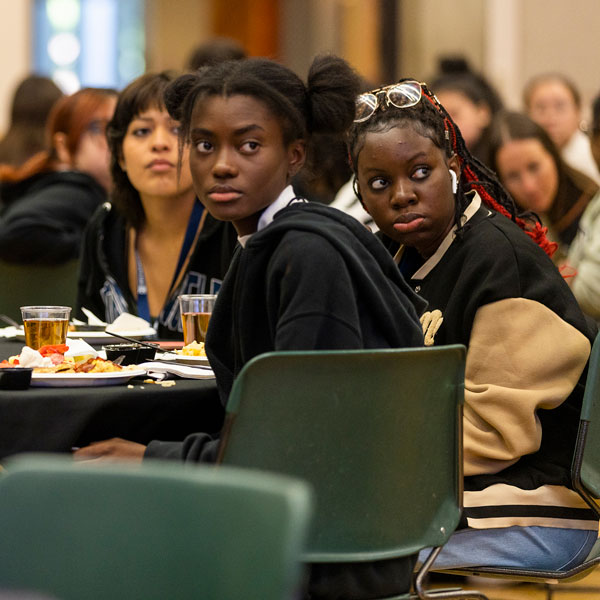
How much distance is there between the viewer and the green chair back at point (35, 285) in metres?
3.59

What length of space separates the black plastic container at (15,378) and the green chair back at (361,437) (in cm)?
47

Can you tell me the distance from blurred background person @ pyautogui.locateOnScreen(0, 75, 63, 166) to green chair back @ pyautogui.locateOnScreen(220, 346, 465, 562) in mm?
3709

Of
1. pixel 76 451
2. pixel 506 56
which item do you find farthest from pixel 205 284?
pixel 506 56

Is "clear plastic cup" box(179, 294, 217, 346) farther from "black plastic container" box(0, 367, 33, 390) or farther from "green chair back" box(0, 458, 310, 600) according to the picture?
"green chair back" box(0, 458, 310, 600)

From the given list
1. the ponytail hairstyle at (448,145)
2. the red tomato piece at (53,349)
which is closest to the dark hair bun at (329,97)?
the ponytail hairstyle at (448,145)

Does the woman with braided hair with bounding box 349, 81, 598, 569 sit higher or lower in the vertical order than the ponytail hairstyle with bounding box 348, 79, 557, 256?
lower

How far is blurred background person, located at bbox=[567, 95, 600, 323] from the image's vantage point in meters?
3.62

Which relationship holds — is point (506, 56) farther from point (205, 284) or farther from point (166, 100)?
point (166, 100)

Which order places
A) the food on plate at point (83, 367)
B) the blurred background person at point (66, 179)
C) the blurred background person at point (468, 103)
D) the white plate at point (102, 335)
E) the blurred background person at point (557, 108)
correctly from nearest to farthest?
the food on plate at point (83, 367)
the white plate at point (102, 335)
the blurred background person at point (66, 179)
the blurred background person at point (468, 103)
the blurred background person at point (557, 108)

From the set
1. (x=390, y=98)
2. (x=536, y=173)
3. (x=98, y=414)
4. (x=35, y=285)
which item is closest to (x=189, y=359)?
(x=98, y=414)

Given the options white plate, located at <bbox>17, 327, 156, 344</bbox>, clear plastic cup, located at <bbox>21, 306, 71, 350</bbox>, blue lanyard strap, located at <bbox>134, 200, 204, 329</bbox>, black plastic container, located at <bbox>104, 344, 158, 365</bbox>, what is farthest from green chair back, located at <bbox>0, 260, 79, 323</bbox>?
black plastic container, located at <bbox>104, 344, 158, 365</bbox>

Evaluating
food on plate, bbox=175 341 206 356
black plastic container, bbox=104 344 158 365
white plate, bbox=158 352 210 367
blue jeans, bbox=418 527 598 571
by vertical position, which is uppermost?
black plastic container, bbox=104 344 158 365

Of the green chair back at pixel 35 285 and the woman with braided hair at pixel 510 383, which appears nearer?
the woman with braided hair at pixel 510 383

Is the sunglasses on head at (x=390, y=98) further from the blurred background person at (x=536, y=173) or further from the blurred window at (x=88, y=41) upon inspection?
the blurred window at (x=88, y=41)
